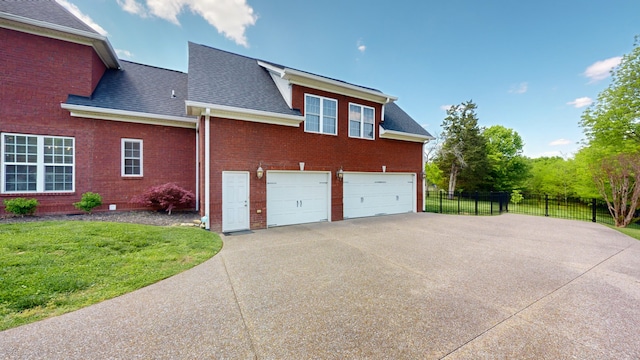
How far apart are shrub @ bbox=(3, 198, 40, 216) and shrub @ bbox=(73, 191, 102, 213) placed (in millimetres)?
1010

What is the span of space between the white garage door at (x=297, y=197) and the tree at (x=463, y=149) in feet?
70.6

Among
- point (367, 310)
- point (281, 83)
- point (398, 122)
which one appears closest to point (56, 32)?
point (281, 83)

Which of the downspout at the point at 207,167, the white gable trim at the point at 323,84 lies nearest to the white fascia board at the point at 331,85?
the white gable trim at the point at 323,84

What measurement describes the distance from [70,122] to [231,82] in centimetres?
629

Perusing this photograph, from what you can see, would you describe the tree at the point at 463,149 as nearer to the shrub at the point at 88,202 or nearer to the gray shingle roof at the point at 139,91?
the gray shingle roof at the point at 139,91

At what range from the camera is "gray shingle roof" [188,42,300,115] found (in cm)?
819

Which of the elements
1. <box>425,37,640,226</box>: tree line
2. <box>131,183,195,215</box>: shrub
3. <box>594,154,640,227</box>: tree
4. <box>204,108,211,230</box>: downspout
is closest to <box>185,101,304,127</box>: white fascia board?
<box>204,108,211,230</box>: downspout

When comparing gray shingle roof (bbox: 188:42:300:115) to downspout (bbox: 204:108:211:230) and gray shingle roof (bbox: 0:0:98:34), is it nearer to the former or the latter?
downspout (bbox: 204:108:211:230)

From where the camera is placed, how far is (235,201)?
8234 mm

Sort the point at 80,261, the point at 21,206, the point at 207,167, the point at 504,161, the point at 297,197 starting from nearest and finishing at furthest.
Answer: the point at 80,261
the point at 207,167
the point at 21,206
the point at 297,197
the point at 504,161

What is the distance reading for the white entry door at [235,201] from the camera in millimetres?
8047

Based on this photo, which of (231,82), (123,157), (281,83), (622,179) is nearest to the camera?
(231,82)

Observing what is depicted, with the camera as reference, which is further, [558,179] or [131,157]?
[558,179]

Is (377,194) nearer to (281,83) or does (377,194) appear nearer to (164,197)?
(281,83)
